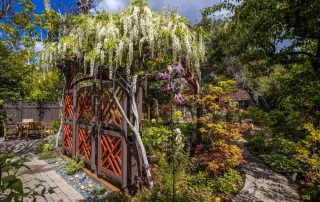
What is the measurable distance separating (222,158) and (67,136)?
4802 millimetres

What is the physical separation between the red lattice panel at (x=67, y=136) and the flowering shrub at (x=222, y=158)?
4.19 metres

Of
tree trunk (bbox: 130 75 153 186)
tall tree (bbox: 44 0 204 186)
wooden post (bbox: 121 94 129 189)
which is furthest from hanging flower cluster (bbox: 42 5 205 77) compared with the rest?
wooden post (bbox: 121 94 129 189)

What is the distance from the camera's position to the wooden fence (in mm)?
12836

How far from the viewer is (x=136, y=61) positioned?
402 cm

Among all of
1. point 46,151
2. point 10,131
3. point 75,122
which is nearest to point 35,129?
point 10,131

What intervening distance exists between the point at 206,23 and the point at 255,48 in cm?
736

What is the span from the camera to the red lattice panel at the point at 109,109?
4602 millimetres

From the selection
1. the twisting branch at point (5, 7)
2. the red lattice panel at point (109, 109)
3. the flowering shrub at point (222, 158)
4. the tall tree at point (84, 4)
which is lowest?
the flowering shrub at point (222, 158)

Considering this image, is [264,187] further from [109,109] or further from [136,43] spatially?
[136,43]

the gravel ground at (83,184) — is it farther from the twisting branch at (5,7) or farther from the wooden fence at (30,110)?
the wooden fence at (30,110)

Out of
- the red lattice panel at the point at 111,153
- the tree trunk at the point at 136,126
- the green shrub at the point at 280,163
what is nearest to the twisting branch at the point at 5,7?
the red lattice panel at the point at 111,153

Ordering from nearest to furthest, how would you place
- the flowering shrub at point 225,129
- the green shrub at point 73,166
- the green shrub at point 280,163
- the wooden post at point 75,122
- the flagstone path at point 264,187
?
the flagstone path at point 264,187
the flowering shrub at point 225,129
the green shrub at point 280,163
the green shrub at point 73,166
the wooden post at point 75,122

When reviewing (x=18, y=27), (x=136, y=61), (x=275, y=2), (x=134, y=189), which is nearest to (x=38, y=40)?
(x=18, y=27)

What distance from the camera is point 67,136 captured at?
7051 mm
